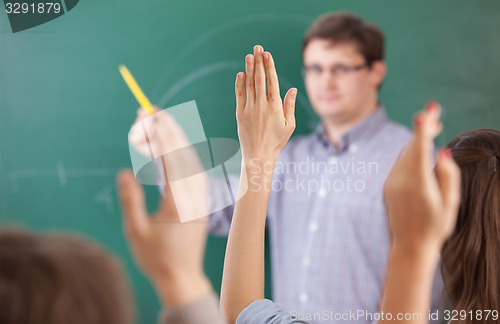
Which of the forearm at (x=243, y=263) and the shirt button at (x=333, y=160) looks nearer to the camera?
the forearm at (x=243, y=263)

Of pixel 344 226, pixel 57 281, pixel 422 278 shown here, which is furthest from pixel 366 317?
pixel 57 281

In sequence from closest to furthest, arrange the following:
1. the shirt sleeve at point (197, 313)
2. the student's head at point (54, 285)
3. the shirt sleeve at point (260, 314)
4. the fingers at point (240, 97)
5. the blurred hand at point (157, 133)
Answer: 1. the student's head at point (54, 285)
2. the shirt sleeve at point (197, 313)
3. the shirt sleeve at point (260, 314)
4. the fingers at point (240, 97)
5. the blurred hand at point (157, 133)

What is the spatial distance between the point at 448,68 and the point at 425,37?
9 centimetres

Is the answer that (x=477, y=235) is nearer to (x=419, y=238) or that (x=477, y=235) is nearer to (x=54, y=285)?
(x=419, y=238)

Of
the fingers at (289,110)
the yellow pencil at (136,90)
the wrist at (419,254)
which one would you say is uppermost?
the yellow pencil at (136,90)

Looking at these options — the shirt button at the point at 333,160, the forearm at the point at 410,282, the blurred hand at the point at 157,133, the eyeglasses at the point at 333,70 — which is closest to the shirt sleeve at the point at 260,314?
the forearm at the point at 410,282

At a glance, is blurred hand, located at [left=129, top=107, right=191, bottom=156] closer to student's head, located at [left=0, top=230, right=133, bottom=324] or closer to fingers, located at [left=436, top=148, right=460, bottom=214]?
fingers, located at [left=436, top=148, right=460, bottom=214]

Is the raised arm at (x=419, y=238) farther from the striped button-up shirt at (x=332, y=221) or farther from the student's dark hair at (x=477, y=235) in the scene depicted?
the striped button-up shirt at (x=332, y=221)

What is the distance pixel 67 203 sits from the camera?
3.86 ft

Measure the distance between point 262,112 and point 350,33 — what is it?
1.63 ft

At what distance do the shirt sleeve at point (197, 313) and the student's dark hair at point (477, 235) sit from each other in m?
0.41

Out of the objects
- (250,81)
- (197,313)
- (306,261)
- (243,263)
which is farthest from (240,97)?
(306,261)

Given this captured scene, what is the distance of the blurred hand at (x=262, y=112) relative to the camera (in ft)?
2.72

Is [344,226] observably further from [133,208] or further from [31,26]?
[31,26]
